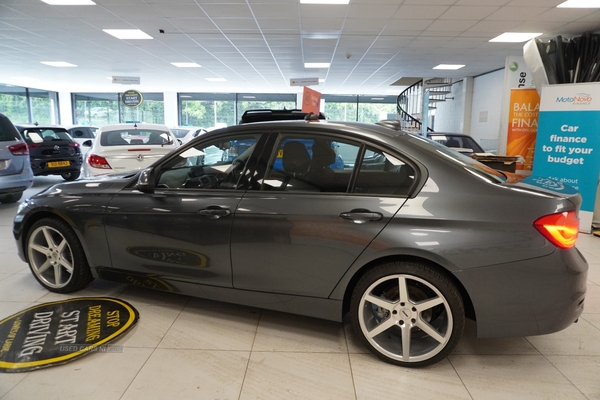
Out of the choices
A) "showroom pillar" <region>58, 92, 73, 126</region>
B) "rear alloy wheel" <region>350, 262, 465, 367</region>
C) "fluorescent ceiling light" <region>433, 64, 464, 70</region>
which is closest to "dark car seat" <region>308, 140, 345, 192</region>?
"rear alloy wheel" <region>350, 262, 465, 367</region>

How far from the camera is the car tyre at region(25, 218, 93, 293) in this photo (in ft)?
9.16

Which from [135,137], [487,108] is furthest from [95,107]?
[487,108]

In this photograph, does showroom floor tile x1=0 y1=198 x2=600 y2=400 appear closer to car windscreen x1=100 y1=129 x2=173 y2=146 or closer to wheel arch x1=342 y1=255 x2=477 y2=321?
wheel arch x1=342 y1=255 x2=477 y2=321

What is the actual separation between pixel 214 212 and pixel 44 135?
8206mm

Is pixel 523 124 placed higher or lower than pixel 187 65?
lower

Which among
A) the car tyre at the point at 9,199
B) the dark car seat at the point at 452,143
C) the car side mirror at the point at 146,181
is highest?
the dark car seat at the point at 452,143

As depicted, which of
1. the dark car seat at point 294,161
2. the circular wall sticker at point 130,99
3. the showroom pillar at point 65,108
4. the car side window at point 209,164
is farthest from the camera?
the showroom pillar at point 65,108

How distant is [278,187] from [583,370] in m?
2.00

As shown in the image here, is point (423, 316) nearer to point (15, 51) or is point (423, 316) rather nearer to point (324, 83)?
point (15, 51)

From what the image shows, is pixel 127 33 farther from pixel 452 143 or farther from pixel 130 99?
pixel 452 143

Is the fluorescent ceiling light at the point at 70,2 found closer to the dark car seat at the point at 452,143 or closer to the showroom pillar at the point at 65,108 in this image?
the dark car seat at the point at 452,143

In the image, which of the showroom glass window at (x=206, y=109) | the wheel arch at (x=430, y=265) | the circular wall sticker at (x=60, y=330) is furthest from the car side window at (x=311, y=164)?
the showroom glass window at (x=206, y=109)

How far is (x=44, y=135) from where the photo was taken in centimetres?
845

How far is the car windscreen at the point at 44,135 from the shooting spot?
786 cm
